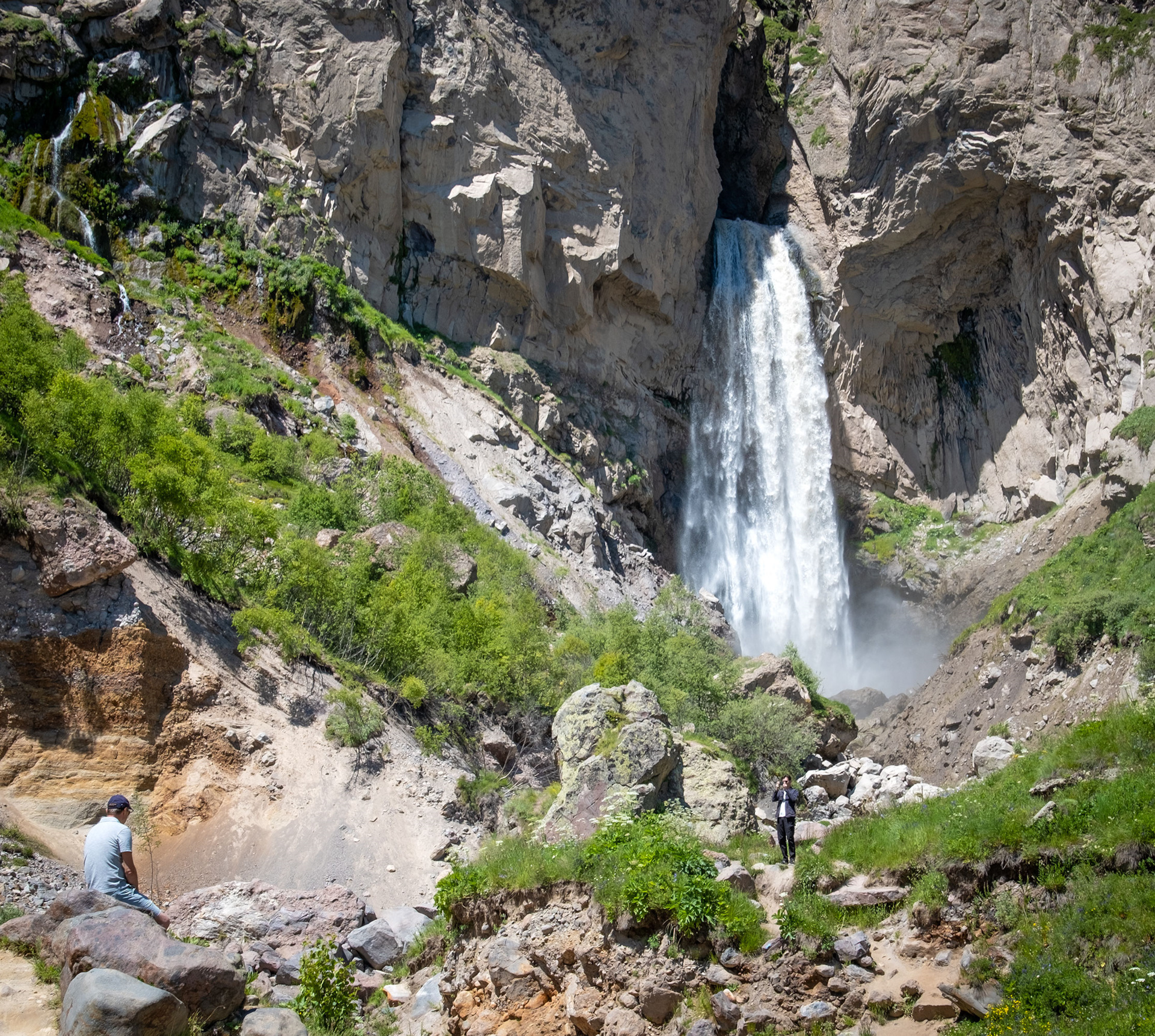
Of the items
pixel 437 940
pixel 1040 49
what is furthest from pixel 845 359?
pixel 437 940

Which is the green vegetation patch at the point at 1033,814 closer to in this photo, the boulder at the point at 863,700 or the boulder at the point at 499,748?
the boulder at the point at 499,748

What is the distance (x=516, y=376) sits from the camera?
33.7 meters

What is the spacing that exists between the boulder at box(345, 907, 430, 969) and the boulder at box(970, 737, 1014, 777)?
11.3 meters

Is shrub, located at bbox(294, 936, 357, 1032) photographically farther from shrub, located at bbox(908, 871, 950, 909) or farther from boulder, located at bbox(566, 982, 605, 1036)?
shrub, located at bbox(908, 871, 950, 909)

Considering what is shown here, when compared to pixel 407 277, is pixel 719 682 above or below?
below

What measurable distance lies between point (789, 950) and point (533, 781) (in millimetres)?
9113

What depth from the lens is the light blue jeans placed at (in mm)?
7656

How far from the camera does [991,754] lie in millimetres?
18172

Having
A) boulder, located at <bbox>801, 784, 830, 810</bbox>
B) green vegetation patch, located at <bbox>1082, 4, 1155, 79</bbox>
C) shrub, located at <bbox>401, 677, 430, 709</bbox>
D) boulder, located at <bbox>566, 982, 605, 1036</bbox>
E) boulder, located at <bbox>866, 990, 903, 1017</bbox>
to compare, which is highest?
green vegetation patch, located at <bbox>1082, 4, 1155, 79</bbox>

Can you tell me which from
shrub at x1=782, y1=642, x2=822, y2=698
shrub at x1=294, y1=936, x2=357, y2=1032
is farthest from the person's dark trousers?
shrub at x1=782, y1=642, x2=822, y2=698

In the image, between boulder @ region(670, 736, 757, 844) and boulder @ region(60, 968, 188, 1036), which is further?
boulder @ region(670, 736, 757, 844)

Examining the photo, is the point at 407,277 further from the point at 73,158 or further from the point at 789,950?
the point at 789,950

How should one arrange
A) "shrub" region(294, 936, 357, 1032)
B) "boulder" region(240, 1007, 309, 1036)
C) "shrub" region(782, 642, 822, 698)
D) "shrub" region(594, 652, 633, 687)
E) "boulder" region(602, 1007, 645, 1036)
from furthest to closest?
"shrub" region(782, 642, 822, 698)
"shrub" region(594, 652, 633, 687)
"shrub" region(294, 936, 357, 1032)
"boulder" region(602, 1007, 645, 1036)
"boulder" region(240, 1007, 309, 1036)

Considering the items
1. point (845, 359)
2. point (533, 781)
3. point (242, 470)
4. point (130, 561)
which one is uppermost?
point (845, 359)
